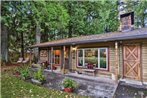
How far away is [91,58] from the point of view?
1218 centimetres

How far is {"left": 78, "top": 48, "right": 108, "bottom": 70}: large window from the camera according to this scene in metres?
11.3

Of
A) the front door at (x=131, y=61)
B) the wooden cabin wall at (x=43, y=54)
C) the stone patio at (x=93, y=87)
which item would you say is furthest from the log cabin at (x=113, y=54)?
the wooden cabin wall at (x=43, y=54)

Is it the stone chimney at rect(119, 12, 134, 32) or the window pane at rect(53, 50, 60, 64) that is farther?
the window pane at rect(53, 50, 60, 64)

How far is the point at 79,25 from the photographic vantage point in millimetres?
24500

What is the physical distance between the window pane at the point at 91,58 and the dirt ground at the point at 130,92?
3.59 metres

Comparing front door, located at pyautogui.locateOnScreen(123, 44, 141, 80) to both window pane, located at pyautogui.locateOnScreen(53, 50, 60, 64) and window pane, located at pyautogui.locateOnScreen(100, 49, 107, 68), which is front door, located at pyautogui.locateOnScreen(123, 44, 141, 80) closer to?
window pane, located at pyautogui.locateOnScreen(100, 49, 107, 68)

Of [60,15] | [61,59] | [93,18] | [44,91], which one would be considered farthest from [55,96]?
[93,18]

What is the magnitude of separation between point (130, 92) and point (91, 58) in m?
4.56

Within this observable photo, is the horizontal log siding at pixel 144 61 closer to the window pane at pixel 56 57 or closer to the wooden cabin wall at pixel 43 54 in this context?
the window pane at pixel 56 57

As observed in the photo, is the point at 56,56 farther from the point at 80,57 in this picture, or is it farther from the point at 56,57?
the point at 80,57

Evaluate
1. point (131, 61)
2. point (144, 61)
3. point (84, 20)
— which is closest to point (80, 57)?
point (131, 61)

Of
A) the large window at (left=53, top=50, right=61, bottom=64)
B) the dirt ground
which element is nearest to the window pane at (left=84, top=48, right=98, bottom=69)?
the dirt ground

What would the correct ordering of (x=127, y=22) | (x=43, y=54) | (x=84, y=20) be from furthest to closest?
(x=84, y=20) → (x=43, y=54) → (x=127, y=22)

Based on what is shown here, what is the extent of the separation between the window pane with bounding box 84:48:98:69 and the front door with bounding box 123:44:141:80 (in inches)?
89.4
